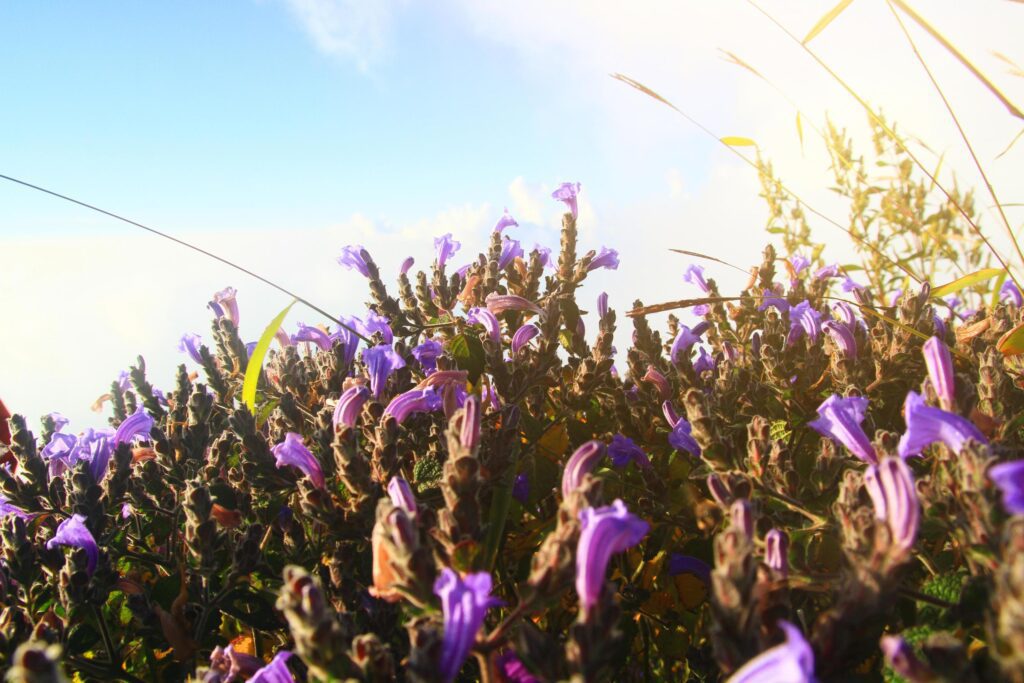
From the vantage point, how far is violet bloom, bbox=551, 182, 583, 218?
3755mm

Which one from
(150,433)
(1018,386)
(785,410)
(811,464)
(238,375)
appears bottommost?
(150,433)

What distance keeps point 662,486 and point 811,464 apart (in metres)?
0.48

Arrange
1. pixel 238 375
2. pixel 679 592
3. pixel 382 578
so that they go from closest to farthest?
pixel 382 578, pixel 679 592, pixel 238 375

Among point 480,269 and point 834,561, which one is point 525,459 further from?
point 480,269

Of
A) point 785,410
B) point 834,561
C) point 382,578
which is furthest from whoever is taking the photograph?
point 785,410

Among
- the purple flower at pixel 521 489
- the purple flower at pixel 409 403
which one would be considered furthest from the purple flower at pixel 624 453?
the purple flower at pixel 409 403

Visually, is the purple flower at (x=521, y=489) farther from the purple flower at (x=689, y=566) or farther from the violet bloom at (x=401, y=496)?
the violet bloom at (x=401, y=496)

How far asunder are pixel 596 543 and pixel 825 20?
229cm

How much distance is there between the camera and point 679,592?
214 cm

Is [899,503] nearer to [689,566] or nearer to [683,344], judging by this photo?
[689,566]

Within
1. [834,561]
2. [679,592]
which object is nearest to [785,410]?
[679,592]

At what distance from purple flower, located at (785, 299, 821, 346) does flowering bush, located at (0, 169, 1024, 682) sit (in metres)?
0.01

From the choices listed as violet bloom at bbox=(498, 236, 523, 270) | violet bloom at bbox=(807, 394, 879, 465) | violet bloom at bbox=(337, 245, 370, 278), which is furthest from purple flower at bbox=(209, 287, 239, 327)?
violet bloom at bbox=(807, 394, 879, 465)

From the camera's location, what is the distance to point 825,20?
8.70ft
